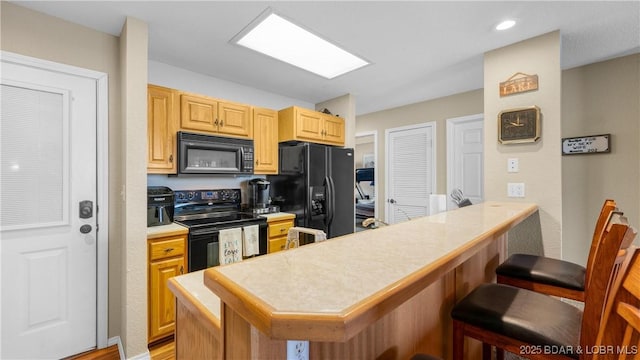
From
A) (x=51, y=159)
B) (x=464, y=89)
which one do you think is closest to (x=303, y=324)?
(x=51, y=159)

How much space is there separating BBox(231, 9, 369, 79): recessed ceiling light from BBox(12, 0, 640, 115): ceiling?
0.28 feet

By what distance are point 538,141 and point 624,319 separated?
2.14 m

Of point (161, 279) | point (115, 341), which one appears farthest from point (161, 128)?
point (115, 341)

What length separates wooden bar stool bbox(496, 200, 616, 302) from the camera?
1379 mm

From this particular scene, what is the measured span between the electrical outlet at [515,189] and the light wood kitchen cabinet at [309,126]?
2.00m

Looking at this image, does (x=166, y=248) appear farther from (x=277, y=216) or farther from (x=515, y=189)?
(x=515, y=189)

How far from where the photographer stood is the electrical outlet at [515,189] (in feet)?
7.37

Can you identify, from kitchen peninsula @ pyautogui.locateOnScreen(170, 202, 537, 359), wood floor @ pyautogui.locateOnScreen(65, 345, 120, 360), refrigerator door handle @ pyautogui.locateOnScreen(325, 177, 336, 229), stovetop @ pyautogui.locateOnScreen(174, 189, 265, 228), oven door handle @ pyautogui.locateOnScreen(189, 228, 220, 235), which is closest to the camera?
kitchen peninsula @ pyautogui.locateOnScreen(170, 202, 537, 359)

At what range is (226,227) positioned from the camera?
2354 mm

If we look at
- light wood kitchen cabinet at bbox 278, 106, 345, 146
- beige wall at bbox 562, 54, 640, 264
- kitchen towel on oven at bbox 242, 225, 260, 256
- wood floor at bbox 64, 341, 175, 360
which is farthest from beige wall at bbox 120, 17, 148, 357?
beige wall at bbox 562, 54, 640, 264

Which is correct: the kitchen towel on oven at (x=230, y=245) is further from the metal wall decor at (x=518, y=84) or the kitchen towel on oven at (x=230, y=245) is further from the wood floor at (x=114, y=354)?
the metal wall decor at (x=518, y=84)

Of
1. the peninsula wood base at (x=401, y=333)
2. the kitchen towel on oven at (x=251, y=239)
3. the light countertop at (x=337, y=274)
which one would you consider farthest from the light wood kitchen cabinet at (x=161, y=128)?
the light countertop at (x=337, y=274)

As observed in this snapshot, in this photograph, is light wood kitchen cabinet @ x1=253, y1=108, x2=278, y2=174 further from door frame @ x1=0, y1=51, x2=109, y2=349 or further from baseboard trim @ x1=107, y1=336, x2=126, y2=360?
baseboard trim @ x1=107, y1=336, x2=126, y2=360

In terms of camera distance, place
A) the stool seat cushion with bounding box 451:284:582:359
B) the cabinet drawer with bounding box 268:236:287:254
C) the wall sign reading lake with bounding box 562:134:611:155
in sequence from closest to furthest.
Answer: the stool seat cushion with bounding box 451:284:582:359 < the wall sign reading lake with bounding box 562:134:611:155 < the cabinet drawer with bounding box 268:236:287:254
